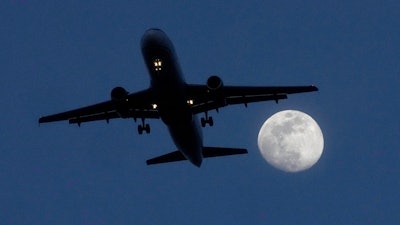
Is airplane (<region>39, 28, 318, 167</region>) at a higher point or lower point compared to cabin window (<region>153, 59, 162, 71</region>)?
lower

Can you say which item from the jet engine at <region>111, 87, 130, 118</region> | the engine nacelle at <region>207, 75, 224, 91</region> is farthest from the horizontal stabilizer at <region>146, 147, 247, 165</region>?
the engine nacelle at <region>207, 75, 224, 91</region>

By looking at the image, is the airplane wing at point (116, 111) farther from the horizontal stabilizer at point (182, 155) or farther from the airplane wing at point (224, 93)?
the horizontal stabilizer at point (182, 155)

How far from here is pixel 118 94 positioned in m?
62.0

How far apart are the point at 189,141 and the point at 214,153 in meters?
6.68

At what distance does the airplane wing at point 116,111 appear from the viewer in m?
62.9

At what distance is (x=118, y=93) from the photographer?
203 feet

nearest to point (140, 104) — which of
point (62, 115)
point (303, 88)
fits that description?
point (62, 115)

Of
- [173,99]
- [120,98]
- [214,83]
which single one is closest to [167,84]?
[173,99]

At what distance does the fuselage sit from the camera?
198 ft

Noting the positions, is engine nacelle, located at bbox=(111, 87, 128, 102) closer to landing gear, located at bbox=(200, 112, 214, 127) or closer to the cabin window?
the cabin window

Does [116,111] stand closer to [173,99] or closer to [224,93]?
[173,99]

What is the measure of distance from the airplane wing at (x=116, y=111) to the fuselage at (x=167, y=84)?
206 cm

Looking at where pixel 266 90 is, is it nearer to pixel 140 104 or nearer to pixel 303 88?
pixel 303 88

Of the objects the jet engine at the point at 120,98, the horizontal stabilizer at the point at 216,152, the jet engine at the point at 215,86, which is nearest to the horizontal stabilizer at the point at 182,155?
the horizontal stabilizer at the point at 216,152
